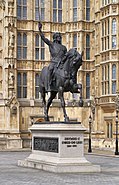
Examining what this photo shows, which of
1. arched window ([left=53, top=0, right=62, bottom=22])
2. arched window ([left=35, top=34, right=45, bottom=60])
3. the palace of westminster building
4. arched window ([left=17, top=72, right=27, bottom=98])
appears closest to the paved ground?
the palace of westminster building

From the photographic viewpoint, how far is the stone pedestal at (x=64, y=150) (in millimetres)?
25953

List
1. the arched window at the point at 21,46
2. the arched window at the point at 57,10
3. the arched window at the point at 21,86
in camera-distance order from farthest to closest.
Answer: the arched window at the point at 57,10
the arched window at the point at 21,46
the arched window at the point at 21,86

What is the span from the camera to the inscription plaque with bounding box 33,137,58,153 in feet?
88.6

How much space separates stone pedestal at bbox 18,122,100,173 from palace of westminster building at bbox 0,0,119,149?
2381 centimetres

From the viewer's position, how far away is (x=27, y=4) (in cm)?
5744

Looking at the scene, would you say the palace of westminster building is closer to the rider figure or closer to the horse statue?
the rider figure

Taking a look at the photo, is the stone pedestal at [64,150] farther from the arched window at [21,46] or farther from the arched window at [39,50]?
the arched window at [39,50]

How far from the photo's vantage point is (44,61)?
2256 inches

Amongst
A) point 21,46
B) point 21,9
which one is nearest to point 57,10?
point 21,9

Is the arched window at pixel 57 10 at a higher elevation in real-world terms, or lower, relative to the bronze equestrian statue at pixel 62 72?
higher

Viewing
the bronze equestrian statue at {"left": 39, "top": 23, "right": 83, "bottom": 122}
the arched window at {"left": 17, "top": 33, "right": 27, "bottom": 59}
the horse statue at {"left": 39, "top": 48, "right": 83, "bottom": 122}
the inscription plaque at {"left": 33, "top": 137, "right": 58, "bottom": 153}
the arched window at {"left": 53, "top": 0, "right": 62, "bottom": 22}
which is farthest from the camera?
the arched window at {"left": 53, "top": 0, "right": 62, "bottom": 22}

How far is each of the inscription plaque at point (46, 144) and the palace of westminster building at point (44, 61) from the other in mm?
22343

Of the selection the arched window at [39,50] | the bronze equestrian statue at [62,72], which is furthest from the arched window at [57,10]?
the bronze equestrian statue at [62,72]

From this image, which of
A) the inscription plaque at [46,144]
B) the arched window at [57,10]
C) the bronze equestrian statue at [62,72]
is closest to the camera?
the inscription plaque at [46,144]
